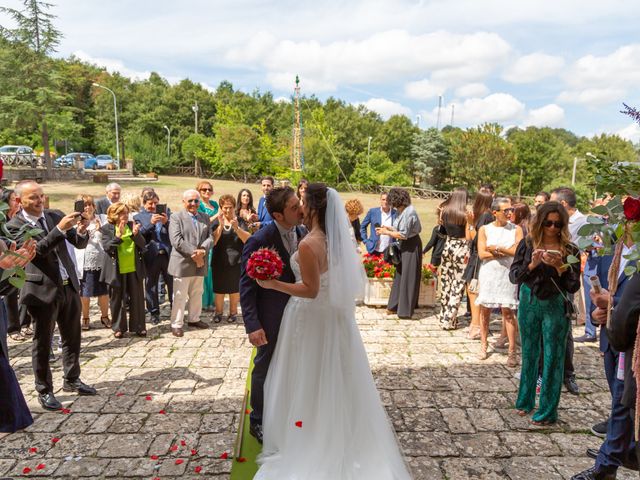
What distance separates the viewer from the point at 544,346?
4.76 m

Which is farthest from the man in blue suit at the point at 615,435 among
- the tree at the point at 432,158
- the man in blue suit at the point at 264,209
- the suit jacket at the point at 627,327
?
the tree at the point at 432,158

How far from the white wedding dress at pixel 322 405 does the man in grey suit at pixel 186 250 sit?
12.0ft

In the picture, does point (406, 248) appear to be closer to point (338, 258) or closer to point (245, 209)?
point (245, 209)

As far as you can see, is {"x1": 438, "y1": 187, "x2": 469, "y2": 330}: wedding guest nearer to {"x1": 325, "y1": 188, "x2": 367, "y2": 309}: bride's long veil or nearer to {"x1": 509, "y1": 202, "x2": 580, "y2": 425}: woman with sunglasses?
{"x1": 509, "y1": 202, "x2": 580, "y2": 425}: woman with sunglasses

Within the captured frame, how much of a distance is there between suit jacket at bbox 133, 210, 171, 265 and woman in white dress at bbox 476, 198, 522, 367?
475 centimetres

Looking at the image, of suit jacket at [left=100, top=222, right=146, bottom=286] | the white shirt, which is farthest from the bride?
the white shirt

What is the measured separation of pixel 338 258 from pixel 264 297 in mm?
834

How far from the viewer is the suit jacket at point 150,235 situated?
7641 millimetres

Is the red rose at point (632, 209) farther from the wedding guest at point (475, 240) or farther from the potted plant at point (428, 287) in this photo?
the potted plant at point (428, 287)

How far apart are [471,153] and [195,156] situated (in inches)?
1214

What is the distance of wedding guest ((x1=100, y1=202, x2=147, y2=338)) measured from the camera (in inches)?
279

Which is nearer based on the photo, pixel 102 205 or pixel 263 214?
pixel 102 205

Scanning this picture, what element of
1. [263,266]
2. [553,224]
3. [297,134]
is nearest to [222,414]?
[263,266]

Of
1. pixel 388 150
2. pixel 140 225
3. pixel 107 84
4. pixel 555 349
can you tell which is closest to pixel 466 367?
pixel 555 349
